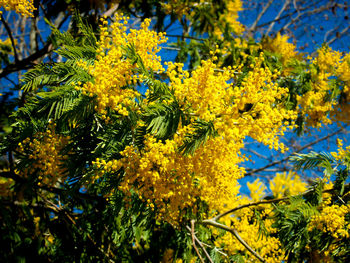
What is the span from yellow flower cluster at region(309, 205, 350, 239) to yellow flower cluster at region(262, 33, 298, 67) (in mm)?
2921

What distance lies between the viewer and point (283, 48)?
17.6 feet

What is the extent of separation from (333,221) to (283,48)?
348 cm

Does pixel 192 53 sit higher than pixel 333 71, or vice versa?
pixel 192 53

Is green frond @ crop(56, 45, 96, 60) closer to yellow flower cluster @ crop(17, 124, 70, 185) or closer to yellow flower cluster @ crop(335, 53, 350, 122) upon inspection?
yellow flower cluster @ crop(17, 124, 70, 185)

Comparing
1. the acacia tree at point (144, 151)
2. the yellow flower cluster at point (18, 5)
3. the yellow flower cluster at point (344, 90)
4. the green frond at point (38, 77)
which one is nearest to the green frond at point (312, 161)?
the acacia tree at point (144, 151)

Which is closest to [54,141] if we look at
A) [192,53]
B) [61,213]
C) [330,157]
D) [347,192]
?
[61,213]

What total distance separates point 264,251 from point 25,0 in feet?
11.9

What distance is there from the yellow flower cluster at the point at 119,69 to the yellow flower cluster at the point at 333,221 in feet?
7.10

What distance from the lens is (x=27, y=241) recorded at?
11.7 feet

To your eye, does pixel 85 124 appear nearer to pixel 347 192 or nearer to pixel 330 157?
pixel 330 157

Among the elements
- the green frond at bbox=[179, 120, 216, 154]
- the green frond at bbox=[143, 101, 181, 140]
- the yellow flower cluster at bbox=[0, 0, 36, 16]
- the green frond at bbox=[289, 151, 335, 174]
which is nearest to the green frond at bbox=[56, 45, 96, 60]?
the yellow flower cluster at bbox=[0, 0, 36, 16]

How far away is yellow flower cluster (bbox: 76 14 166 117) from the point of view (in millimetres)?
1965

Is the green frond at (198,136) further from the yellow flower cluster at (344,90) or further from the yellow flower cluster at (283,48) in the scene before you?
the yellow flower cluster at (283,48)

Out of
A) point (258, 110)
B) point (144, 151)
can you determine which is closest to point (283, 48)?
point (258, 110)
